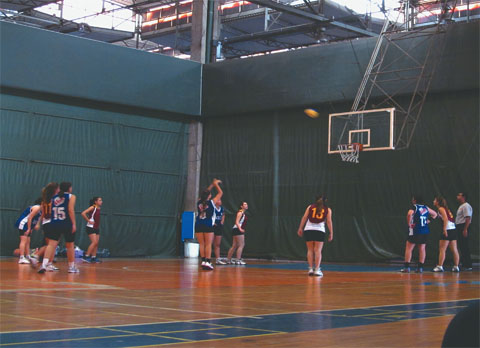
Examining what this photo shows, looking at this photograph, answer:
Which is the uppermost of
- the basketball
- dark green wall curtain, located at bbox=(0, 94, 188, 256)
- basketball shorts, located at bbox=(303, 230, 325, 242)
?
the basketball

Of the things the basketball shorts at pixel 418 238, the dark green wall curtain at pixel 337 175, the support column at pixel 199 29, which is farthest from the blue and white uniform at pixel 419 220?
the support column at pixel 199 29

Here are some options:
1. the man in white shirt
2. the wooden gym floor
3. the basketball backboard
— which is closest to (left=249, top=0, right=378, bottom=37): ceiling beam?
the basketball backboard

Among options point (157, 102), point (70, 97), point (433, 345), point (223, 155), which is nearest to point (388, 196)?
point (223, 155)

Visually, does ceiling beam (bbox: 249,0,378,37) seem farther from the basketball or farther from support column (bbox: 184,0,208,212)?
the basketball

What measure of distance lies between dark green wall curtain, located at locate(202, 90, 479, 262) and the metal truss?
0.54 metres

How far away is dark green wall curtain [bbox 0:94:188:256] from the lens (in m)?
22.2

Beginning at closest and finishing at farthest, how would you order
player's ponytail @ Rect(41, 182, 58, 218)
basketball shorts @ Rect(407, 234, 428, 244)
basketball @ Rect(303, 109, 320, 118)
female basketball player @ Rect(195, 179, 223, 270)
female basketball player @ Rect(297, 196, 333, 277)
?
1. player's ponytail @ Rect(41, 182, 58, 218)
2. female basketball player @ Rect(297, 196, 333, 277)
3. female basketball player @ Rect(195, 179, 223, 270)
4. basketball shorts @ Rect(407, 234, 428, 244)
5. basketball @ Rect(303, 109, 320, 118)

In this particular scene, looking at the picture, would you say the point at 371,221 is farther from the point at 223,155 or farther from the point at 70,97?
the point at 70,97

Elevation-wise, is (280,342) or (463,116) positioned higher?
(463,116)

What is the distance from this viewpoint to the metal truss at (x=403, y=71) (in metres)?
21.1

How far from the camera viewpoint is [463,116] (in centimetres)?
2092

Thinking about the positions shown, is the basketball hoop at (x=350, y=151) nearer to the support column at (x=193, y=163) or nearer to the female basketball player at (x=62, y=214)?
the support column at (x=193, y=163)

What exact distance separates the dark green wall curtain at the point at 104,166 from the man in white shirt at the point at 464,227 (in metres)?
11.1

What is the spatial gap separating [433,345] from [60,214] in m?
9.88
